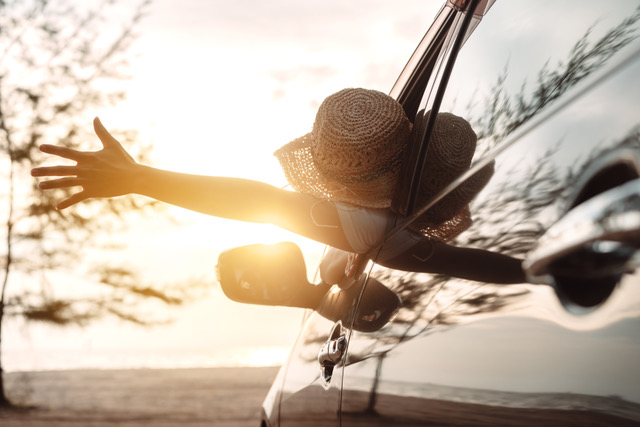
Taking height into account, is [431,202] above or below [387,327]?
above

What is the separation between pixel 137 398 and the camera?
40.0ft

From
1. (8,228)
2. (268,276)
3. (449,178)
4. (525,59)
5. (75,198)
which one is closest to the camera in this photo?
(525,59)

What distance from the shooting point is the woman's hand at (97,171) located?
186 centimetres

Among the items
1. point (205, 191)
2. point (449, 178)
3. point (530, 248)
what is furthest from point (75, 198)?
point (530, 248)

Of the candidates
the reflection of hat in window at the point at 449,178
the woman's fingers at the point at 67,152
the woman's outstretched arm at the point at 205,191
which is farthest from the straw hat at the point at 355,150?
the woman's fingers at the point at 67,152

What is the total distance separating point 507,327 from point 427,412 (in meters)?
0.27

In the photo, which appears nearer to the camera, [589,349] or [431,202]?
[589,349]

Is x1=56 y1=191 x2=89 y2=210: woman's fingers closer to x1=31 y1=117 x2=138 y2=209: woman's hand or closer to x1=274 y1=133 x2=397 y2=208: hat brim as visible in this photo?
x1=31 y1=117 x2=138 y2=209: woman's hand

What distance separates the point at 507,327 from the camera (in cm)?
96

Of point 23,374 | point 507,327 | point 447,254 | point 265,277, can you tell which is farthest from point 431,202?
point 23,374

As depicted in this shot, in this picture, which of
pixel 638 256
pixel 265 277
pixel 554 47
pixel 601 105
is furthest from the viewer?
pixel 265 277

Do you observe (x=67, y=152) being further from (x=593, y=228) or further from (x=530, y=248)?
(x=593, y=228)

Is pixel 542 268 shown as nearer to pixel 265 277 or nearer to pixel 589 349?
pixel 589 349

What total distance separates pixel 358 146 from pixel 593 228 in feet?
3.66
